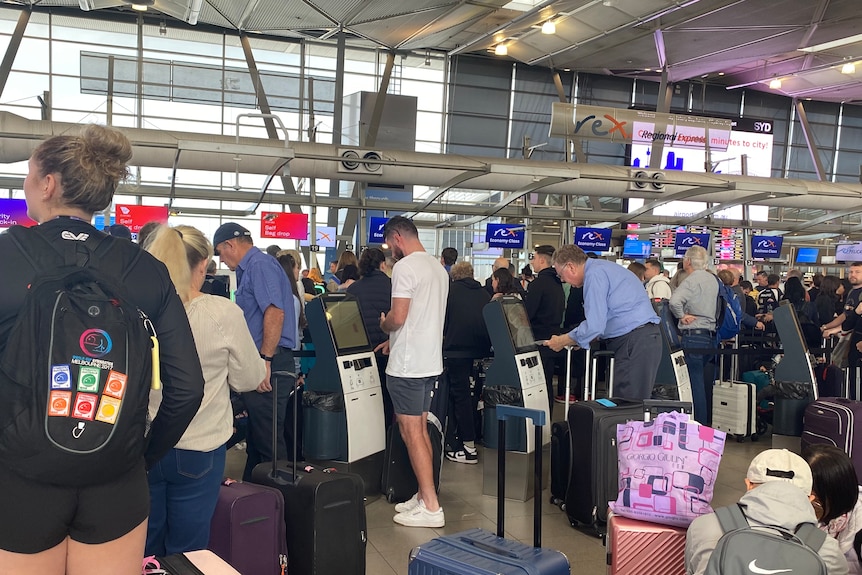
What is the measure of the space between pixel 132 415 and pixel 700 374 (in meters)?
6.53

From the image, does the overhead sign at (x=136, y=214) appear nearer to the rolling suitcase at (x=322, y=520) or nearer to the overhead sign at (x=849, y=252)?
the rolling suitcase at (x=322, y=520)

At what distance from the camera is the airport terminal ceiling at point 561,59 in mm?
11867

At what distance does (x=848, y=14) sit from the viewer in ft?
55.1

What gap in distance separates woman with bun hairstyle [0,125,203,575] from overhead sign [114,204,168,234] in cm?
1051

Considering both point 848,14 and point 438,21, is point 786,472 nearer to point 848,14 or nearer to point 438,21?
point 438,21

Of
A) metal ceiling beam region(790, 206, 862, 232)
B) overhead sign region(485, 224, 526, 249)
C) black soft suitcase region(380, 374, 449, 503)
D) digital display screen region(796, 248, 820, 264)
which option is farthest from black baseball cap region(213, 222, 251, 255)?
digital display screen region(796, 248, 820, 264)

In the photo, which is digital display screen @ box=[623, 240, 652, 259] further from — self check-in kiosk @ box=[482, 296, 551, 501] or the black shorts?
the black shorts

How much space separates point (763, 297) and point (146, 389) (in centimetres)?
1067

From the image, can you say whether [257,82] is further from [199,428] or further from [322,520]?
[199,428]

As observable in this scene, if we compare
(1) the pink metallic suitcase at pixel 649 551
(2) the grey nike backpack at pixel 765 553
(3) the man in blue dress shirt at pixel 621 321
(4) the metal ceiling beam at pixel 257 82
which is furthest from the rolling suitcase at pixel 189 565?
(4) the metal ceiling beam at pixel 257 82

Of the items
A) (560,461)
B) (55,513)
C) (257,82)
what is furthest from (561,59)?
(55,513)

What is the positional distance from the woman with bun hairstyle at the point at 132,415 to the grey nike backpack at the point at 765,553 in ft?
4.91

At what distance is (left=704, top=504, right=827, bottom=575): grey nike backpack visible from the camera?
2.11m

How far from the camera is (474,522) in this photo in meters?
4.68
